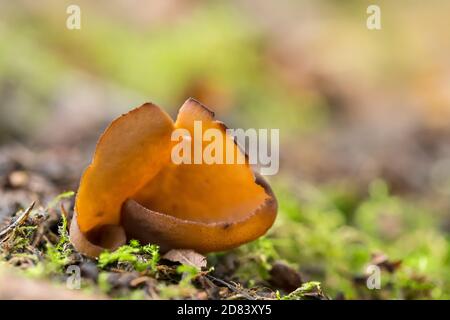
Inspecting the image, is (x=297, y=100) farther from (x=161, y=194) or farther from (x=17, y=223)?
(x=17, y=223)

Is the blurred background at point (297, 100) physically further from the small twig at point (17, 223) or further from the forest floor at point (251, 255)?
the small twig at point (17, 223)

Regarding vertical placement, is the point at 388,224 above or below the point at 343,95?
below

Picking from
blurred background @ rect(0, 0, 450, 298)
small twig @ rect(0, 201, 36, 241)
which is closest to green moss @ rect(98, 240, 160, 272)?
small twig @ rect(0, 201, 36, 241)

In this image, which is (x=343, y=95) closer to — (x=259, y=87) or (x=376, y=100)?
(x=376, y=100)

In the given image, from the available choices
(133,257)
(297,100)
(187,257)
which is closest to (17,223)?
(133,257)

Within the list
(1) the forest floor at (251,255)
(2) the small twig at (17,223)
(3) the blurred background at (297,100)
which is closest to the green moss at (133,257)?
(1) the forest floor at (251,255)

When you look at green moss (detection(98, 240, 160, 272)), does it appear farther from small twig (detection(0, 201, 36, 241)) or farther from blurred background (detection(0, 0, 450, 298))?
blurred background (detection(0, 0, 450, 298))
